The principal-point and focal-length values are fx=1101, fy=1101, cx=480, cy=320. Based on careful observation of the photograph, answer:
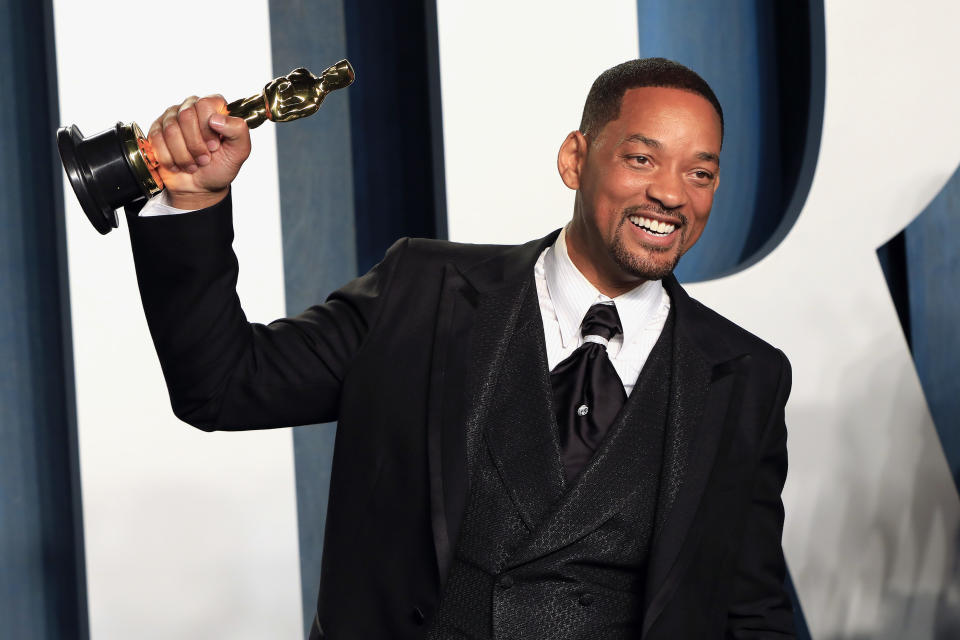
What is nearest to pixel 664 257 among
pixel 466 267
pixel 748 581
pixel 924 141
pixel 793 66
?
pixel 466 267

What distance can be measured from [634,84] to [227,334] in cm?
75

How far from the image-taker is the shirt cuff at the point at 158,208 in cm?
129

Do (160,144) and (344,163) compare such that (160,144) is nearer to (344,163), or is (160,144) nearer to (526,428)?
(526,428)

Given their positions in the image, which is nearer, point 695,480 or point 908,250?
point 695,480

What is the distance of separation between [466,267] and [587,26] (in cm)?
109

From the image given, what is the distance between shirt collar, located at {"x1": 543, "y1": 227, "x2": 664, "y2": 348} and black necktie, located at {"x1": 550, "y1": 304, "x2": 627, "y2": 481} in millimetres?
45

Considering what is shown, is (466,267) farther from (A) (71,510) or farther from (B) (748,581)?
(A) (71,510)

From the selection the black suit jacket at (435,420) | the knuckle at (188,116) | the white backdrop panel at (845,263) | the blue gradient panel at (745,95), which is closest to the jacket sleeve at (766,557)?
the black suit jacket at (435,420)

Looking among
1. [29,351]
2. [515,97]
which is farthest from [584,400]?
[29,351]

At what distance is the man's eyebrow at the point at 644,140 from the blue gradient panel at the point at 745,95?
1.33m

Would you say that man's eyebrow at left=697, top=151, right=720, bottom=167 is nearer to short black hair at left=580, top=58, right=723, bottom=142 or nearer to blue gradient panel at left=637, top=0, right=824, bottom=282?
short black hair at left=580, top=58, right=723, bottom=142

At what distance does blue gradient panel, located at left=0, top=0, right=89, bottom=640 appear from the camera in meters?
2.50

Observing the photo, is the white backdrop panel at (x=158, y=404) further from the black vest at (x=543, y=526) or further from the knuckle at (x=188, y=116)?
the knuckle at (x=188, y=116)

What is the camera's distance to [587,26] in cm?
255
